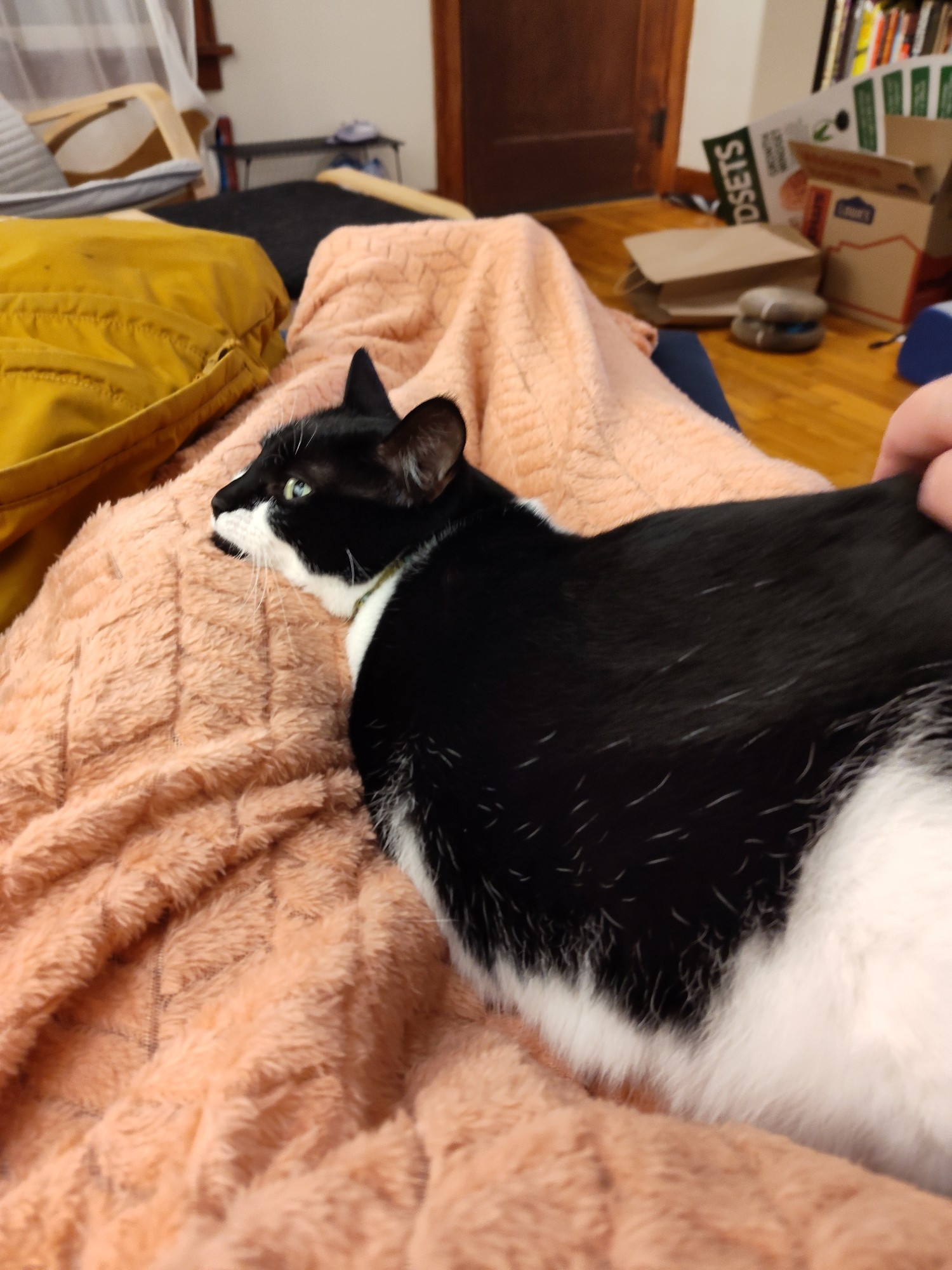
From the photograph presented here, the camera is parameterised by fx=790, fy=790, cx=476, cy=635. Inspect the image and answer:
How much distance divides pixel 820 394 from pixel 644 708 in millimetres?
2353

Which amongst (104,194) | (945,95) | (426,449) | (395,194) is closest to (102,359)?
(426,449)

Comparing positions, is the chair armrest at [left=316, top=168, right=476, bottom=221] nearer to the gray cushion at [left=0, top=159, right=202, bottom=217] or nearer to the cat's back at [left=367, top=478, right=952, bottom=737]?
the gray cushion at [left=0, top=159, right=202, bottom=217]

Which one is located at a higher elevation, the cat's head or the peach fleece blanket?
the cat's head

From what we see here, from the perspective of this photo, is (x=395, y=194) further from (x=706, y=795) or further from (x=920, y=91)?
(x=706, y=795)

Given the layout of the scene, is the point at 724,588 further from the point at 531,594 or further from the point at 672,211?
the point at 672,211

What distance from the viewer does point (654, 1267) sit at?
0.37 metres

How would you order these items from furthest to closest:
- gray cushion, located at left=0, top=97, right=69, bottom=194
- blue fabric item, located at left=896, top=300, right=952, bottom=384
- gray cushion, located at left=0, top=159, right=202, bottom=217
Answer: gray cushion, located at left=0, top=97, right=69, bottom=194 → blue fabric item, located at left=896, top=300, right=952, bottom=384 → gray cushion, located at left=0, top=159, right=202, bottom=217

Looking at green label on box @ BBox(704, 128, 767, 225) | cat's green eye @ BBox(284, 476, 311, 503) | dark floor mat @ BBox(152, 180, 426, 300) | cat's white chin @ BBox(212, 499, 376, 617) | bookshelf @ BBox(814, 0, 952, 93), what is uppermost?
bookshelf @ BBox(814, 0, 952, 93)

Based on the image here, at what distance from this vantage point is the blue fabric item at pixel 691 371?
61.5 inches

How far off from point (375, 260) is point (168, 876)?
1.20m

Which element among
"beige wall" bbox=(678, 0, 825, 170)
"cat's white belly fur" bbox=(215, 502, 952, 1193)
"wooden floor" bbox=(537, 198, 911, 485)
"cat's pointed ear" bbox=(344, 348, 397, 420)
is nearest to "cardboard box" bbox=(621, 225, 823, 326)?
"wooden floor" bbox=(537, 198, 911, 485)

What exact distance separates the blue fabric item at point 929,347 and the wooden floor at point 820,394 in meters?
0.05

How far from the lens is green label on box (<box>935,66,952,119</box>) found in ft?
8.69

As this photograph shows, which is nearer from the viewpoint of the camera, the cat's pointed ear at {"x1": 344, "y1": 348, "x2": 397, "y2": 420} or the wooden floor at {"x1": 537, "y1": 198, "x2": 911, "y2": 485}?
the cat's pointed ear at {"x1": 344, "y1": 348, "x2": 397, "y2": 420}
